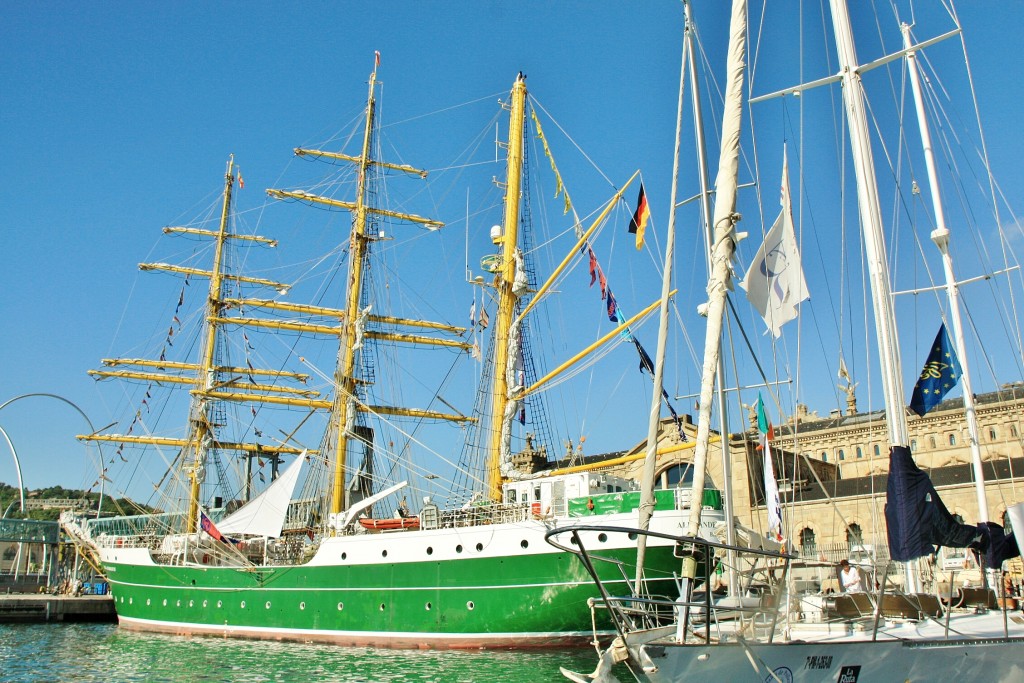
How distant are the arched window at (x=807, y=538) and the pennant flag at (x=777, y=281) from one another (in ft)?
136

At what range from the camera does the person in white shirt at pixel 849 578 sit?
13297 millimetres

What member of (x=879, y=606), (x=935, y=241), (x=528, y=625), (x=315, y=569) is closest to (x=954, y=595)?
(x=879, y=606)

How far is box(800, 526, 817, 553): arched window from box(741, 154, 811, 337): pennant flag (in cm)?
4132

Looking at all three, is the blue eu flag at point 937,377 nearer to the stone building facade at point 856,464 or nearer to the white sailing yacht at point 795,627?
the white sailing yacht at point 795,627

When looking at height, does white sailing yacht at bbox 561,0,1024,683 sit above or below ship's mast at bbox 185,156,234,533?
below

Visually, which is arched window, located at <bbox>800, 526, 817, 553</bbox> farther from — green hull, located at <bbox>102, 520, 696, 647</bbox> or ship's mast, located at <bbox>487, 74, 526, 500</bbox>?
green hull, located at <bbox>102, 520, 696, 647</bbox>

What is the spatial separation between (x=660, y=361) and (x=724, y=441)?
190cm

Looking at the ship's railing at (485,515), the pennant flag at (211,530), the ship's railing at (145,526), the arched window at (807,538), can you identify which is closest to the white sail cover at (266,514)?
the pennant flag at (211,530)

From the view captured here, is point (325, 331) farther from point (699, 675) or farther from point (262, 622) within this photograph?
point (699, 675)

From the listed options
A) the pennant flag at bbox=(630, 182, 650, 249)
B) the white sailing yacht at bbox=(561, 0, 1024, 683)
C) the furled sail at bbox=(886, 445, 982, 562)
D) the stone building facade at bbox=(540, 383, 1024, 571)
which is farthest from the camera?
the stone building facade at bbox=(540, 383, 1024, 571)

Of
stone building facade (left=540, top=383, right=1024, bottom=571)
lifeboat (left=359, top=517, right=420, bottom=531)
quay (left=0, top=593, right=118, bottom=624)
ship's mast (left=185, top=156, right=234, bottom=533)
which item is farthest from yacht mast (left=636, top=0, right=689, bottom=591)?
quay (left=0, top=593, right=118, bottom=624)

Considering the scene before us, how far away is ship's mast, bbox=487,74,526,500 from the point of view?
109 feet

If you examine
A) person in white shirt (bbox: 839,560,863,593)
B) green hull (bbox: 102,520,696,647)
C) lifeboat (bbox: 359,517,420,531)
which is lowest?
green hull (bbox: 102,520,696,647)

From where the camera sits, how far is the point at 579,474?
28266 mm
